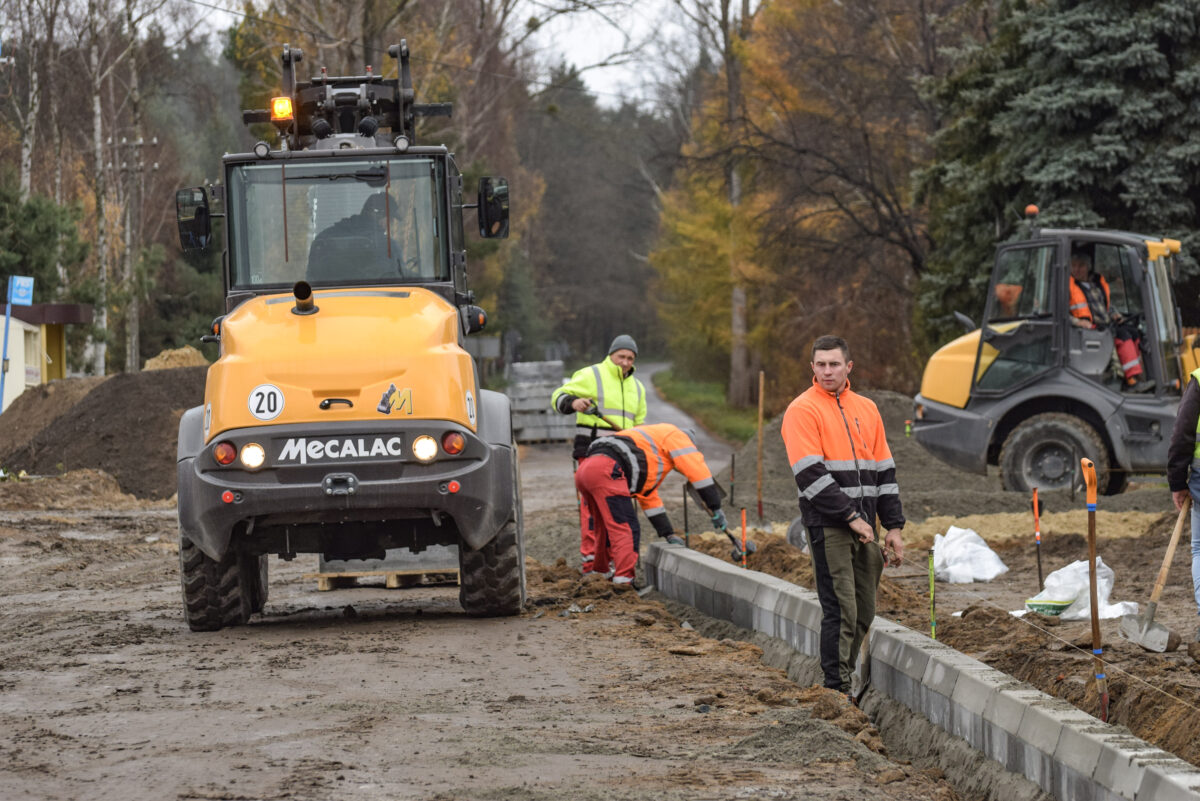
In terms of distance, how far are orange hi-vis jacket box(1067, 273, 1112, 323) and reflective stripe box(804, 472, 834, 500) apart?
11.9 m

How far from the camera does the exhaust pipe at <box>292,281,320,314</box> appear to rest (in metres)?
10.1

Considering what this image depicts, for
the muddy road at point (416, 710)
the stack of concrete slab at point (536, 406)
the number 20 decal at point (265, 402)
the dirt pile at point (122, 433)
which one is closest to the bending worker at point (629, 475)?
the muddy road at point (416, 710)

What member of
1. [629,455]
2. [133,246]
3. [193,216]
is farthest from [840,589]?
[133,246]

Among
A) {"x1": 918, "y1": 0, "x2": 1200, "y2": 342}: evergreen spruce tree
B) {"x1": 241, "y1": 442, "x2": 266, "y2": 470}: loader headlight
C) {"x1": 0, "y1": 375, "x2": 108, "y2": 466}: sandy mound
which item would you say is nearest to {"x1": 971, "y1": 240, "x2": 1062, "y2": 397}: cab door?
{"x1": 918, "y1": 0, "x2": 1200, "y2": 342}: evergreen spruce tree

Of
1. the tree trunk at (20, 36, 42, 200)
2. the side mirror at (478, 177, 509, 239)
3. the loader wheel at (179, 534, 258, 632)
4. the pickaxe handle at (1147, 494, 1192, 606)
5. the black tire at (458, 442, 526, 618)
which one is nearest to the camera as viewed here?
the pickaxe handle at (1147, 494, 1192, 606)

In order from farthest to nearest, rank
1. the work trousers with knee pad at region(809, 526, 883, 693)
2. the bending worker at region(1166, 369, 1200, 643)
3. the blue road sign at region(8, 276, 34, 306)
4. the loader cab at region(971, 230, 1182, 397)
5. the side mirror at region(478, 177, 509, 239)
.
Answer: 1. the blue road sign at region(8, 276, 34, 306)
2. the loader cab at region(971, 230, 1182, 397)
3. the side mirror at region(478, 177, 509, 239)
4. the bending worker at region(1166, 369, 1200, 643)
5. the work trousers with knee pad at region(809, 526, 883, 693)

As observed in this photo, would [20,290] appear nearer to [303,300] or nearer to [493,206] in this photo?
[493,206]

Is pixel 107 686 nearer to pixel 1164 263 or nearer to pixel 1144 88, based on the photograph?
pixel 1164 263

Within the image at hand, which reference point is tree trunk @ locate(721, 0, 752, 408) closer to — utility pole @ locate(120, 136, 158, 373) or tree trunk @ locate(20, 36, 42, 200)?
utility pole @ locate(120, 136, 158, 373)

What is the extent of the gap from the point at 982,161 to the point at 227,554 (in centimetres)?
2071

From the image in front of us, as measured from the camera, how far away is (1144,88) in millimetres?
25531

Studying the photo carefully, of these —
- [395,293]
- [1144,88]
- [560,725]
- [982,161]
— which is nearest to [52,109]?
[982,161]

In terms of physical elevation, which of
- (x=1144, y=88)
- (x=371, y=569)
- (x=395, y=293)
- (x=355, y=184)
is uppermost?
(x=1144, y=88)

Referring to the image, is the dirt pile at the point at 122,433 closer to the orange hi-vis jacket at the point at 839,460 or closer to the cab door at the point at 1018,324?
the cab door at the point at 1018,324
